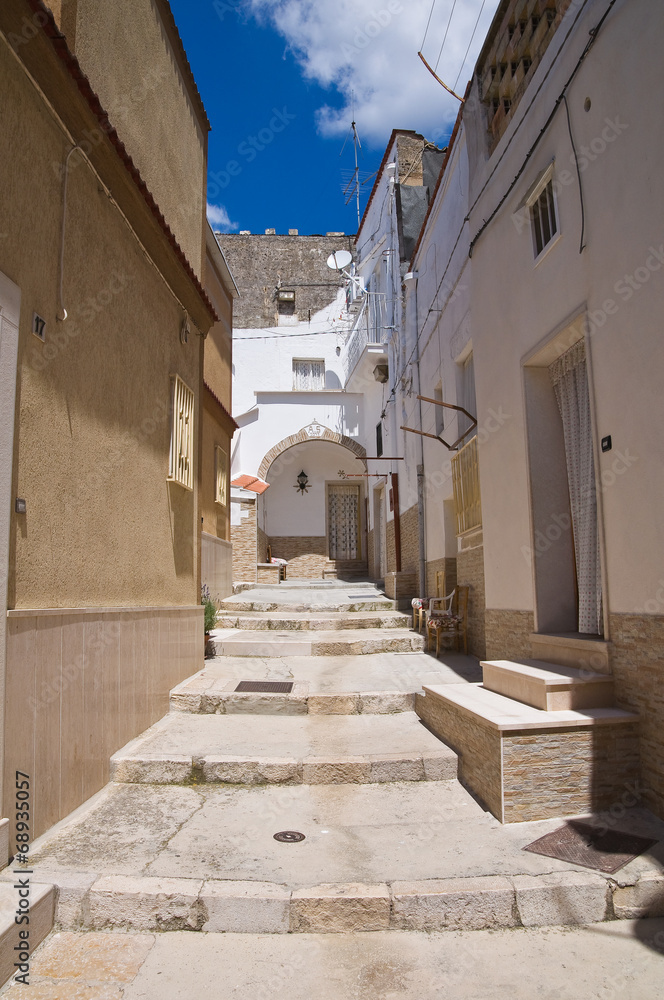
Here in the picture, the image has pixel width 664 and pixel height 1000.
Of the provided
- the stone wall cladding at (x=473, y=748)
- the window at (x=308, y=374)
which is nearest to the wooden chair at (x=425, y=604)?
Result: the stone wall cladding at (x=473, y=748)

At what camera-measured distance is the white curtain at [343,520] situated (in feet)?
64.5

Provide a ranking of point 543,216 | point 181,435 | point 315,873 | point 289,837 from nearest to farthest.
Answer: point 315,873
point 289,837
point 543,216
point 181,435

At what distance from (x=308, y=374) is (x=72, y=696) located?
15.3 meters

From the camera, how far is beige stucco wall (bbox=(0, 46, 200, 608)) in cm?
369

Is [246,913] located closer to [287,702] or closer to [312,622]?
[287,702]

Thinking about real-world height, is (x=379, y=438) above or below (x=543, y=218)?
above

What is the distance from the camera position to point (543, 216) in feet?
19.2

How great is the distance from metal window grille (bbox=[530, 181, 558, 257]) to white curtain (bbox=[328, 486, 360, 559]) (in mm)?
14176

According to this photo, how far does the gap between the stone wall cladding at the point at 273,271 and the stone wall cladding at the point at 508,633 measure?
1774 cm

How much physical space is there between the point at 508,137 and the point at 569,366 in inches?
98.1

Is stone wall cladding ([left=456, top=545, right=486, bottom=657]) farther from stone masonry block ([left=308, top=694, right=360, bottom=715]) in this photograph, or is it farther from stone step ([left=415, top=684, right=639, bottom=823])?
stone step ([left=415, top=684, right=639, bottom=823])

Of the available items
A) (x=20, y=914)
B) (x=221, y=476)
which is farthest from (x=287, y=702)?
(x=221, y=476)

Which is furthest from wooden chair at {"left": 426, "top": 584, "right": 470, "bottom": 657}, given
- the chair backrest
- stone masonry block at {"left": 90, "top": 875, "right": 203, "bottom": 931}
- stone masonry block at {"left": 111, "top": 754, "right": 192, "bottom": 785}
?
stone masonry block at {"left": 90, "top": 875, "right": 203, "bottom": 931}

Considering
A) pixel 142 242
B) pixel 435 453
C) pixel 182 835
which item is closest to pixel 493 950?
pixel 182 835
